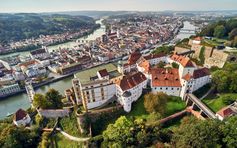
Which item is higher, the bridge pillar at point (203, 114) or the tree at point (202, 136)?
the tree at point (202, 136)

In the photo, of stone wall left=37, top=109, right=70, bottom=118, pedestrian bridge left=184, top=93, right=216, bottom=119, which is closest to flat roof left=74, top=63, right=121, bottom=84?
stone wall left=37, top=109, right=70, bottom=118

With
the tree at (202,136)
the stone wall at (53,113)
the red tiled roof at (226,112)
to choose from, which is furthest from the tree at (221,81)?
the stone wall at (53,113)

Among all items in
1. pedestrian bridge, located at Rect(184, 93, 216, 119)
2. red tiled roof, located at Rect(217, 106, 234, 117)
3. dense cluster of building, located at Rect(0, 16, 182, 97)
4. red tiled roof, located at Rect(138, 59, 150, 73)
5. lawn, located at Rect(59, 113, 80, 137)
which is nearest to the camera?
red tiled roof, located at Rect(217, 106, 234, 117)

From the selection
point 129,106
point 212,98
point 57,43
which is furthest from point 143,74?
point 57,43

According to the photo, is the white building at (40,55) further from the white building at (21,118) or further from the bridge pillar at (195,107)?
the bridge pillar at (195,107)

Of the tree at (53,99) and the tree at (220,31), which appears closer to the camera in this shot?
the tree at (53,99)

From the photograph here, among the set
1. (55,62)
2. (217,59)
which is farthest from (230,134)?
(55,62)

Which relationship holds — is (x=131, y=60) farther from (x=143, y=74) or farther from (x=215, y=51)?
(x=215, y=51)

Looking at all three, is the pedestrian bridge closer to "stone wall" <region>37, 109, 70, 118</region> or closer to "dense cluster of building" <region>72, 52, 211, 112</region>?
"dense cluster of building" <region>72, 52, 211, 112</region>
